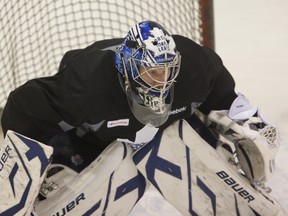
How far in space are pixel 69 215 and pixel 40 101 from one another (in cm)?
37

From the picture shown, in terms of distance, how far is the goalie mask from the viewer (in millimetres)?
1536

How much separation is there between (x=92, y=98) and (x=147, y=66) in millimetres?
166

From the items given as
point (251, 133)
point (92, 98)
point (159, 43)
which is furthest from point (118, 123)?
point (251, 133)

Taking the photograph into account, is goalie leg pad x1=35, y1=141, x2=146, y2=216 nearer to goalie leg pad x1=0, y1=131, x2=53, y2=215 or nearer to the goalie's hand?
goalie leg pad x1=0, y1=131, x2=53, y2=215

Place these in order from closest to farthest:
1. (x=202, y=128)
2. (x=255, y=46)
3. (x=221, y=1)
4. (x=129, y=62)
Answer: (x=129, y=62), (x=202, y=128), (x=255, y=46), (x=221, y=1)

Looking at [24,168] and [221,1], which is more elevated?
[24,168]

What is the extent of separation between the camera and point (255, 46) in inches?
121

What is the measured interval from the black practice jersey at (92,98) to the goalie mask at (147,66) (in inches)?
1.4

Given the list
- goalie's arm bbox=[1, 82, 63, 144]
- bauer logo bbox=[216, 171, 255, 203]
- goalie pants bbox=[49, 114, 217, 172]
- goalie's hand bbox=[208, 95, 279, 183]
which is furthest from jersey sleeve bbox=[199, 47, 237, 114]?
goalie's arm bbox=[1, 82, 63, 144]

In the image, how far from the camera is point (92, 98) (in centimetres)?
156

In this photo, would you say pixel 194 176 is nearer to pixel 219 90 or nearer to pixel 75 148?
pixel 219 90

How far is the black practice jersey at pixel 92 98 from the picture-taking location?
1.57 meters

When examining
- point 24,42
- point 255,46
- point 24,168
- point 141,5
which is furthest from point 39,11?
point 24,168

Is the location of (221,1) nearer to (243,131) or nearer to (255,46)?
(255,46)
